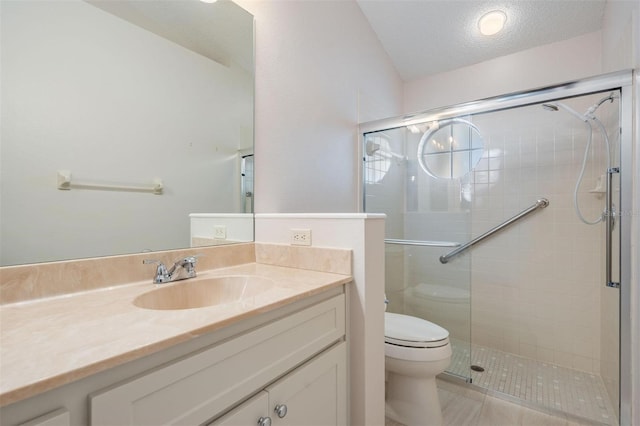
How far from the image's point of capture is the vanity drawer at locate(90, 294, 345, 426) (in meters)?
0.53

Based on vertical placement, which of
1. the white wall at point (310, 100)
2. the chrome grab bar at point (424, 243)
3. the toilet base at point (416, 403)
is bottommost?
the toilet base at point (416, 403)

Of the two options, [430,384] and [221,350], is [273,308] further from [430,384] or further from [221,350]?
[430,384]

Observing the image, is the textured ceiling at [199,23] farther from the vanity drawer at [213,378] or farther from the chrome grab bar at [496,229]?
the chrome grab bar at [496,229]

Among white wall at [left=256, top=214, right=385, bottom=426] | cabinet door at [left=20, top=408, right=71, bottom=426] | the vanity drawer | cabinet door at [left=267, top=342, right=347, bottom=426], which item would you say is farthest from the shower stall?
cabinet door at [left=20, top=408, right=71, bottom=426]

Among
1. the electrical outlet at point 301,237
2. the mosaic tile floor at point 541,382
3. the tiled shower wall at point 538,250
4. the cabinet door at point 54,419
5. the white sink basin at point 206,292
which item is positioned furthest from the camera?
the tiled shower wall at point 538,250

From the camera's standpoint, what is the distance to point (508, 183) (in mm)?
2402

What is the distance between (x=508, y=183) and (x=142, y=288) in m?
2.59

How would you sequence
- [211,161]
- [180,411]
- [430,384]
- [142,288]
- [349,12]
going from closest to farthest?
[180,411]
[142,288]
[211,161]
[430,384]
[349,12]

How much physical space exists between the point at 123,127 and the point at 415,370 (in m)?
1.64

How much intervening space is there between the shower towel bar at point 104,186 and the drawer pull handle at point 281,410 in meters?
0.84

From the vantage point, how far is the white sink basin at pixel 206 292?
100 centimetres

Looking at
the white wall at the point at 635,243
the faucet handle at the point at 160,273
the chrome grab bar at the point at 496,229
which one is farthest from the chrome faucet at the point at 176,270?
the white wall at the point at 635,243

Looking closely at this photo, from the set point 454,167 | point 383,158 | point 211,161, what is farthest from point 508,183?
point 211,161

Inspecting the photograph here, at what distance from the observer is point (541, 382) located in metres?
1.95
